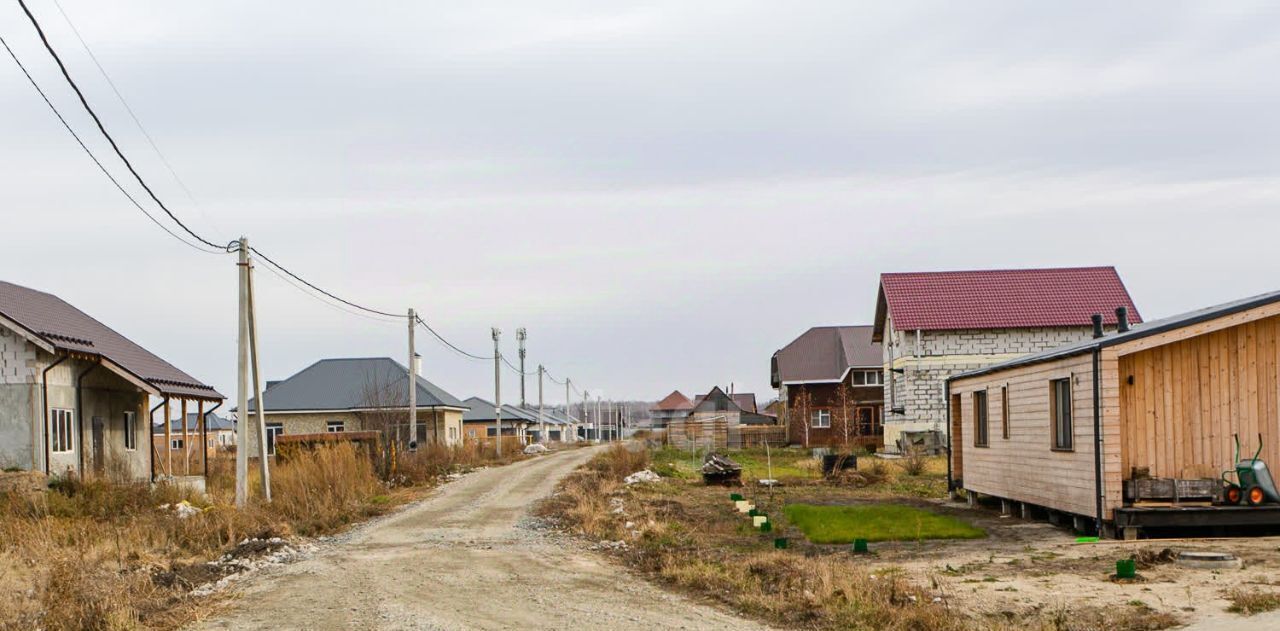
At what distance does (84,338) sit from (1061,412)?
63.4ft

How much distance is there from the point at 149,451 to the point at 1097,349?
79.3 ft

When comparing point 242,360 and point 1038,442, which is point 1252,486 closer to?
point 1038,442

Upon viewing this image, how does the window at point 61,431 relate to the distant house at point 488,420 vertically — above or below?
above

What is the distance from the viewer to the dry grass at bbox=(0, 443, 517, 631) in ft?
35.4

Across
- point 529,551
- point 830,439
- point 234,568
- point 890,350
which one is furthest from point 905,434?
point 234,568

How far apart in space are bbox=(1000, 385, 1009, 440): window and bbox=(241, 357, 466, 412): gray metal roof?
36.3 meters

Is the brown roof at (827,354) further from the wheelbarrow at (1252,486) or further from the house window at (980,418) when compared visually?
the wheelbarrow at (1252,486)

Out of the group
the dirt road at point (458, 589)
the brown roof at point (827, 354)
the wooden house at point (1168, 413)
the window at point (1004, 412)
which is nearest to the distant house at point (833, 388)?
the brown roof at point (827, 354)

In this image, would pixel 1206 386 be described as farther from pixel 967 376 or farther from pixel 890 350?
pixel 890 350

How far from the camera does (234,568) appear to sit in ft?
47.1

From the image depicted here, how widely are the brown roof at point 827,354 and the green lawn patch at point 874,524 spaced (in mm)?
37352

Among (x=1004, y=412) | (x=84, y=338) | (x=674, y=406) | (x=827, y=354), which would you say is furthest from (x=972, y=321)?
(x=674, y=406)

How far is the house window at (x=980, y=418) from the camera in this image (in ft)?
73.6

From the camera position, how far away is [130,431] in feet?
100
